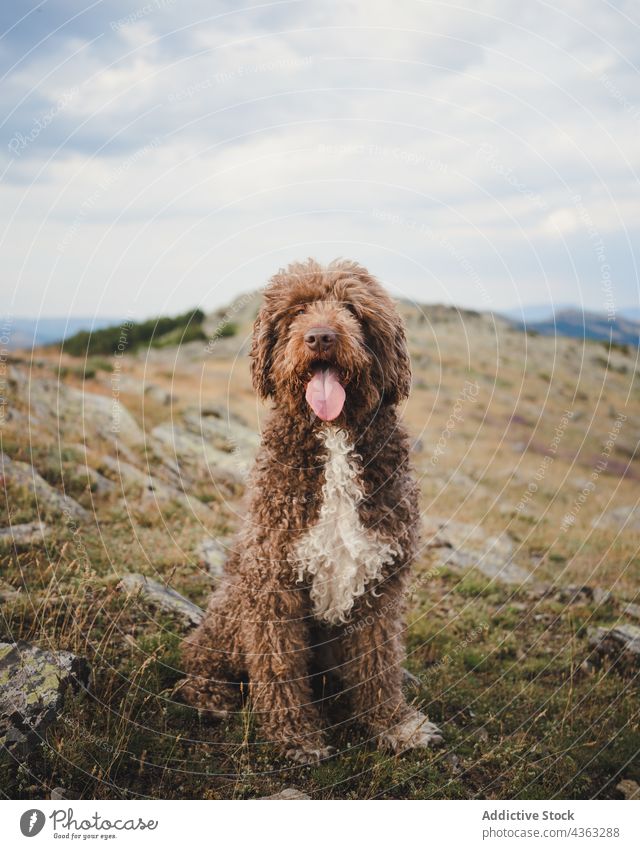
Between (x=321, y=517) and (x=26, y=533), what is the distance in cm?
359

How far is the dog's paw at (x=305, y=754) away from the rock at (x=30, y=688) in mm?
1612

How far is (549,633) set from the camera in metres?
7.33

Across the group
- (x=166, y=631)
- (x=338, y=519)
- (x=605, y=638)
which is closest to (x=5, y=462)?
(x=166, y=631)

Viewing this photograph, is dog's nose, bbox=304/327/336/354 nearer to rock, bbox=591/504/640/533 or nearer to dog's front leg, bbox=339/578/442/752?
dog's front leg, bbox=339/578/442/752

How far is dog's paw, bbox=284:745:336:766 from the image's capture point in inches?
187

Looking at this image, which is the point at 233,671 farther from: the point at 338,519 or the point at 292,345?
the point at 292,345

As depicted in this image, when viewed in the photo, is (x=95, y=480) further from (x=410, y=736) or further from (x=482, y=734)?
(x=482, y=734)

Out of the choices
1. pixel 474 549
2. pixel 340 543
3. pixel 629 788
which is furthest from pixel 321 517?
pixel 474 549

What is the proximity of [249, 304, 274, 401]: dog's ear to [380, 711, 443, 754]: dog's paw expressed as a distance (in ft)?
9.31

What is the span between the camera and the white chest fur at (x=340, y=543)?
455 centimetres

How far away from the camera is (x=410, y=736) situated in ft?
16.3

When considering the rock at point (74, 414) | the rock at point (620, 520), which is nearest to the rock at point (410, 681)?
the rock at point (74, 414)

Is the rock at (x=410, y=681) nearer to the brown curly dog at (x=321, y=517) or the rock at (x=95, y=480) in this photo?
the brown curly dog at (x=321, y=517)
